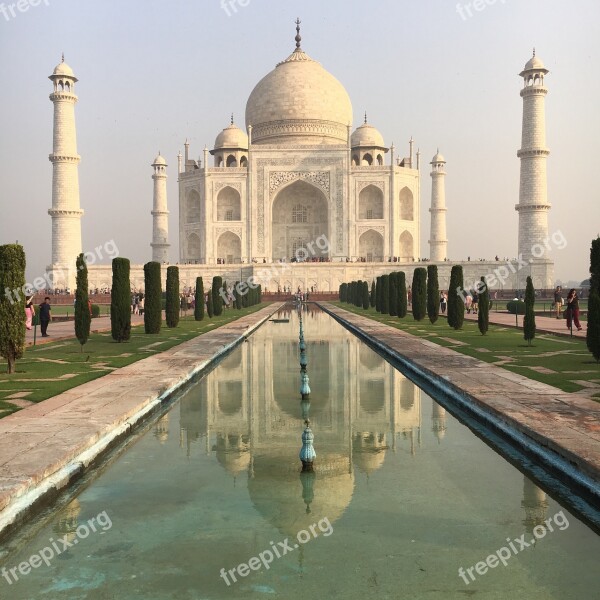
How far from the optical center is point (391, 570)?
2.65 m

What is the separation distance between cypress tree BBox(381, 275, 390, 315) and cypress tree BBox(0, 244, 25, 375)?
15449mm

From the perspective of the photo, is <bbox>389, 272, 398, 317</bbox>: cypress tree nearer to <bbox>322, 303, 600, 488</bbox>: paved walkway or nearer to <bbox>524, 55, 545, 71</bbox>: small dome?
<bbox>322, 303, 600, 488</bbox>: paved walkway

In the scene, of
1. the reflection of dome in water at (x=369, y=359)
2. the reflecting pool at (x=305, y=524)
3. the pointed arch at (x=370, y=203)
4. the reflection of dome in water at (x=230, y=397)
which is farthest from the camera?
the pointed arch at (x=370, y=203)

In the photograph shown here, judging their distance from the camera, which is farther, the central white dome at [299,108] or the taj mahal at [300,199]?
the central white dome at [299,108]

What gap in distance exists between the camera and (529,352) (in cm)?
973

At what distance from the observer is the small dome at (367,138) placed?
46750 mm

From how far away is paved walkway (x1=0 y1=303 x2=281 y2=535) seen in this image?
342 centimetres

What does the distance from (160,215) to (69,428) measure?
4095 centimetres

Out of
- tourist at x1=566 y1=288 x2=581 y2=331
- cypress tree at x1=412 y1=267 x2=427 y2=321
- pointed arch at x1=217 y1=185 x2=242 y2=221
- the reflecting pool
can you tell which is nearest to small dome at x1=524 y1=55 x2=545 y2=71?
pointed arch at x1=217 y1=185 x2=242 y2=221

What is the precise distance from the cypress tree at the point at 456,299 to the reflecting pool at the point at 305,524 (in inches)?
360

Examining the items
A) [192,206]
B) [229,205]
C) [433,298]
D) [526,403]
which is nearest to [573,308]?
[433,298]

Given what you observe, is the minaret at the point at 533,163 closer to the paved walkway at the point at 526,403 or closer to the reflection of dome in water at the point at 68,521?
the paved walkway at the point at 526,403

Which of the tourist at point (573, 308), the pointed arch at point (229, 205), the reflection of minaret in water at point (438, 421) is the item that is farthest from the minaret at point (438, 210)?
the reflection of minaret in water at point (438, 421)

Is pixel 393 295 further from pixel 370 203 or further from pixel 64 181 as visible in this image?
pixel 370 203
